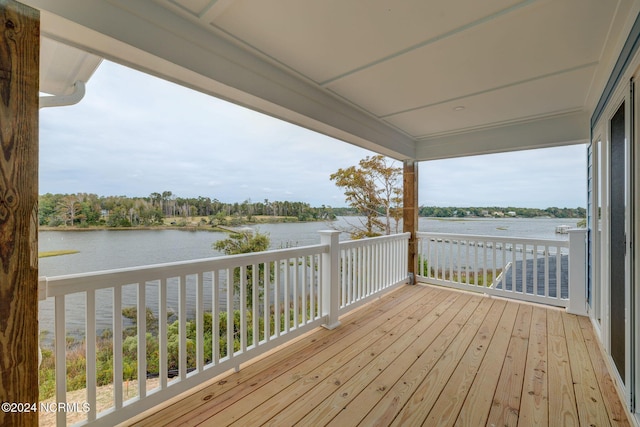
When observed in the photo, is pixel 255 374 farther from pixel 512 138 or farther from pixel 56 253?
pixel 512 138

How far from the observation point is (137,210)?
7.38 feet

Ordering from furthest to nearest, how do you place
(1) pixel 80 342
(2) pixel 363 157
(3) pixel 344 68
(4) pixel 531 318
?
(2) pixel 363 157 < (4) pixel 531 318 < (3) pixel 344 68 < (1) pixel 80 342

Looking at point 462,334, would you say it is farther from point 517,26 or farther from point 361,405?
point 517,26

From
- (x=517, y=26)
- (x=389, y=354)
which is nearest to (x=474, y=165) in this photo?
(x=517, y=26)

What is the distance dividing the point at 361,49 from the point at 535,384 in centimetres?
279

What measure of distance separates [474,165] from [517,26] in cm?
399


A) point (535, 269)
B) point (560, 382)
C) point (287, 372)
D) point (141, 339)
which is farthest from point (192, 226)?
point (535, 269)

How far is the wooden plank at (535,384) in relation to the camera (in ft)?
5.63

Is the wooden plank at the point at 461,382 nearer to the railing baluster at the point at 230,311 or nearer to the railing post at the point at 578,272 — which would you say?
the railing post at the point at 578,272

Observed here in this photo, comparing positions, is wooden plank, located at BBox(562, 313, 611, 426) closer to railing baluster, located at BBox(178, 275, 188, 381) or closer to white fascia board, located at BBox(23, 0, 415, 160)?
railing baluster, located at BBox(178, 275, 188, 381)

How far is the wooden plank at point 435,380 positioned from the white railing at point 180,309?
1.16 metres

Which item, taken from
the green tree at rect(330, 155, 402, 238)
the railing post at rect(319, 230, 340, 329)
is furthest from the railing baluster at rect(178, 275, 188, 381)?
the green tree at rect(330, 155, 402, 238)

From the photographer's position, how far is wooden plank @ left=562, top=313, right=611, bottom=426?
1717 millimetres

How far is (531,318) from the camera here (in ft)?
10.9
